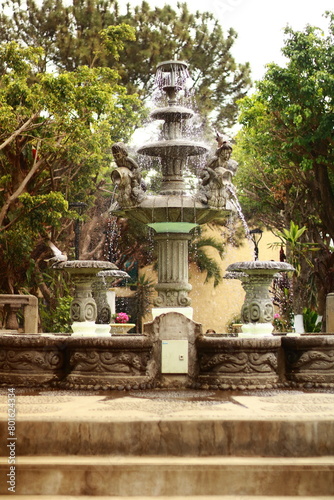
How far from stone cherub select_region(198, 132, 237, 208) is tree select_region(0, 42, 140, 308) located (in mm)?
9919

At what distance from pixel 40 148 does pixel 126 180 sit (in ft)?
39.6

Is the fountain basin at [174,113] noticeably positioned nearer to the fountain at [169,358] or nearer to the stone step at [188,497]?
the fountain at [169,358]

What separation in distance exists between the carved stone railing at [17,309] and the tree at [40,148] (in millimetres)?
4210

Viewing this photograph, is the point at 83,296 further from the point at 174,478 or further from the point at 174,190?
the point at 174,478

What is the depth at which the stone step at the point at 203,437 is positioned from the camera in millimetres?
5066

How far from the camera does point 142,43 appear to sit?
30.5 m

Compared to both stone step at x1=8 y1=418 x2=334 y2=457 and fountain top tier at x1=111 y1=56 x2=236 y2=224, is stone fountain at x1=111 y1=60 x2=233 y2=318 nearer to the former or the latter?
fountain top tier at x1=111 y1=56 x2=236 y2=224

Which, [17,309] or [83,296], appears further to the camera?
[17,309]

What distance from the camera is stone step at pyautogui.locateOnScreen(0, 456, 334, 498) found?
4859 millimetres

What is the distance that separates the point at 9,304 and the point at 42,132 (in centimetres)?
624

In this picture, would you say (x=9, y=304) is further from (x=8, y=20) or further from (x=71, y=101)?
(x=8, y=20)

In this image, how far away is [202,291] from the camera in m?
32.7

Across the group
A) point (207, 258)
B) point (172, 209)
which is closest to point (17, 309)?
point (172, 209)

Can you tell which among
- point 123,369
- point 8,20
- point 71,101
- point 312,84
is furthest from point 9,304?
point 8,20
